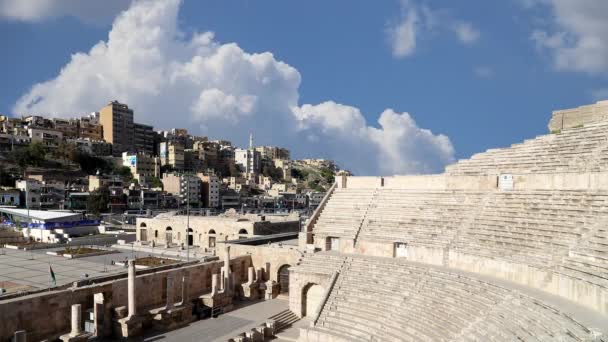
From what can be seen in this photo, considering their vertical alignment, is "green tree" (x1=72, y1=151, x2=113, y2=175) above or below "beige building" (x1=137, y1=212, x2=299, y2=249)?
above

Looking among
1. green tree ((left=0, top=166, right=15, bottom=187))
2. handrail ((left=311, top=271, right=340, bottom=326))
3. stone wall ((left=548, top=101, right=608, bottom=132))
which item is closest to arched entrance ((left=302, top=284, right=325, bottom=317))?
handrail ((left=311, top=271, right=340, bottom=326))

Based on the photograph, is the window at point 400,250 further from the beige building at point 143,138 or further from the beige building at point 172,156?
the beige building at point 143,138

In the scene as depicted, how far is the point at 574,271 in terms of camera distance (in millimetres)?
16078

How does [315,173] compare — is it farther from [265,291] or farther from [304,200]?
[265,291]

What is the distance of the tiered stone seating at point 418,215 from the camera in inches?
954

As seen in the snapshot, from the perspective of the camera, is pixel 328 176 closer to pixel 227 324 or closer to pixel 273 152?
pixel 273 152

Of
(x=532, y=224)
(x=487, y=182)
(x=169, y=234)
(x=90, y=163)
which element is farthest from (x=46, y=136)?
(x=532, y=224)

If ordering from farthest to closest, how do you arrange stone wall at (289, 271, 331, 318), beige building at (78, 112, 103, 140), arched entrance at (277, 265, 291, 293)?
A: beige building at (78, 112, 103, 140) < arched entrance at (277, 265, 291, 293) < stone wall at (289, 271, 331, 318)

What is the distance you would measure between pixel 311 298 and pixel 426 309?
28.6ft

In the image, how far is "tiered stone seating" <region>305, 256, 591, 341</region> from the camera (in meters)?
14.5

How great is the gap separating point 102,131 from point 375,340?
119 meters

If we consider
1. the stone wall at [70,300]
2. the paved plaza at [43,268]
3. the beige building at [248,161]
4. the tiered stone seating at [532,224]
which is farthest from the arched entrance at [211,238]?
the beige building at [248,161]

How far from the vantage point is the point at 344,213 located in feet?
99.6

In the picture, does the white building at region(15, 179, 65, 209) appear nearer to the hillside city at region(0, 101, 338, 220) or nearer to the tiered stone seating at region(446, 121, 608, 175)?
the hillside city at region(0, 101, 338, 220)
